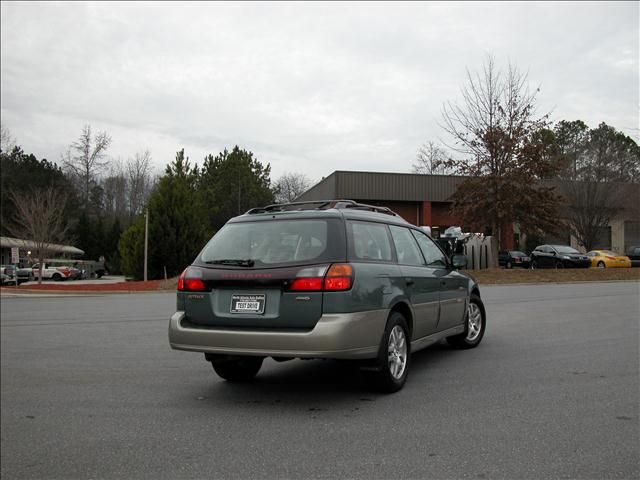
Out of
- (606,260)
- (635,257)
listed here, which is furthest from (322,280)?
(635,257)

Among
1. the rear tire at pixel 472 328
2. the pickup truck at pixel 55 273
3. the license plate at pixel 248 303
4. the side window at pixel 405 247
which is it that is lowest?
the pickup truck at pixel 55 273

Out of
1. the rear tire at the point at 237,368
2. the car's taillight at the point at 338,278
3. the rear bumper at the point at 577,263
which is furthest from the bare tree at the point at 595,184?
the car's taillight at the point at 338,278

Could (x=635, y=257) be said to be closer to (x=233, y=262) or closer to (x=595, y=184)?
(x=595, y=184)

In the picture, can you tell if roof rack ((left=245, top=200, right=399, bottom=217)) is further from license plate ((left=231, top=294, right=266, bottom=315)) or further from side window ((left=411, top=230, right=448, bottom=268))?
license plate ((left=231, top=294, right=266, bottom=315))

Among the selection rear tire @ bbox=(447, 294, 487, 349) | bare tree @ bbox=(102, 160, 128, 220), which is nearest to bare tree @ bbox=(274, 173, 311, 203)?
bare tree @ bbox=(102, 160, 128, 220)

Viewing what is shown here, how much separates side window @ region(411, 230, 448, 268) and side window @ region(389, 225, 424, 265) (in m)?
0.17

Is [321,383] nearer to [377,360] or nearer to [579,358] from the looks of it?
[377,360]

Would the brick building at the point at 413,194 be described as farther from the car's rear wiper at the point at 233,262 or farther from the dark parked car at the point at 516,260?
the car's rear wiper at the point at 233,262

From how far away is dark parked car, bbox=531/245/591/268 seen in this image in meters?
31.8

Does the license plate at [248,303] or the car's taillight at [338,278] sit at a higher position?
the car's taillight at [338,278]

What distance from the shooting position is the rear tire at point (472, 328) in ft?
A: 25.8

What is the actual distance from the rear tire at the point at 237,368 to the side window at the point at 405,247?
6.13ft

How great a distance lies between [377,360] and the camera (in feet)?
17.3

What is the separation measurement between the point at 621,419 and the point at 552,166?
24001mm
